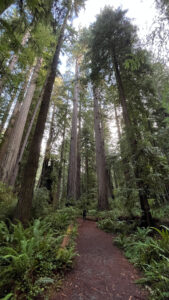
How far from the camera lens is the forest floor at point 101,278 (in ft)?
5.82

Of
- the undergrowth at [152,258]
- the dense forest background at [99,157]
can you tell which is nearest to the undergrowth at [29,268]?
the dense forest background at [99,157]

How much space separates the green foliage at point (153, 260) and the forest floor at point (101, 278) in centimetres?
17

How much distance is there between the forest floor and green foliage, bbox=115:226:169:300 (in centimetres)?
17

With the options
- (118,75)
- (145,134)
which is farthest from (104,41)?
(145,134)

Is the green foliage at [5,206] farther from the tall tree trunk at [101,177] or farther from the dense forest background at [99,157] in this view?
the tall tree trunk at [101,177]

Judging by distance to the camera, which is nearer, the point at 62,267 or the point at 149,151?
the point at 62,267

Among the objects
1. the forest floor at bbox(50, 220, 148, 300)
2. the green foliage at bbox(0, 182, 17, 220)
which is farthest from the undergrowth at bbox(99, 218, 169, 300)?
the green foliage at bbox(0, 182, 17, 220)

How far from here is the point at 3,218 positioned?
12.6 ft

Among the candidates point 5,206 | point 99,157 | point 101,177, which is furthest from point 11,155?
point 101,177

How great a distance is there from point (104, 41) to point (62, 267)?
908 cm

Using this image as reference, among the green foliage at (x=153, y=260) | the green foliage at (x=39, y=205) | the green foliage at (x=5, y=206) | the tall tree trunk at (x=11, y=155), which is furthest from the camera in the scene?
the tall tree trunk at (x=11, y=155)

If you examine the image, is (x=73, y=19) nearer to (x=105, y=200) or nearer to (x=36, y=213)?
(x=36, y=213)

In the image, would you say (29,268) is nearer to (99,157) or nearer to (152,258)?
(152,258)

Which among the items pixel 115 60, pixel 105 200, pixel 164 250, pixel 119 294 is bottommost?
pixel 119 294
